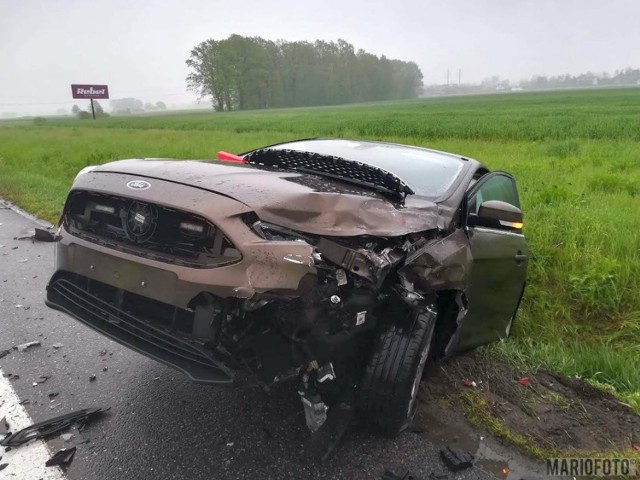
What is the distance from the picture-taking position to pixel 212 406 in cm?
265

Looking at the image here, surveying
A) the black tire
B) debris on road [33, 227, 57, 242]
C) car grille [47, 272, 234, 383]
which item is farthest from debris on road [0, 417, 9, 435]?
debris on road [33, 227, 57, 242]

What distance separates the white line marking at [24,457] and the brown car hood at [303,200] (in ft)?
4.21

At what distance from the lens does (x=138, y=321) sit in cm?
227

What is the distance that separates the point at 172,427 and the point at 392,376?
1.12 meters

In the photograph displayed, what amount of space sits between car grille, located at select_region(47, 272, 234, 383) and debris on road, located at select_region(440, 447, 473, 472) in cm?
108

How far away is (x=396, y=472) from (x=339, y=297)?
839mm

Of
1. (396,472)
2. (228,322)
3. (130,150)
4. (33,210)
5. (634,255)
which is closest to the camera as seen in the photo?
(228,322)

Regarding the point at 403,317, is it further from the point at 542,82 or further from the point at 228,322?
the point at 542,82

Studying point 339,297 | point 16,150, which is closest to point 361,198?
point 339,297

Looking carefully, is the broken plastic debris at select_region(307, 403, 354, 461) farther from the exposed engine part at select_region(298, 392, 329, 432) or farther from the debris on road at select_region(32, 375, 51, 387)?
the debris on road at select_region(32, 375, 51, 387)

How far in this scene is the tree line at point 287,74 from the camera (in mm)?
83500

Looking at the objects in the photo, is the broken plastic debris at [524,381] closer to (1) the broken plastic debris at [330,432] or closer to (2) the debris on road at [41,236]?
(1) the broken plastic debris at [330,432]

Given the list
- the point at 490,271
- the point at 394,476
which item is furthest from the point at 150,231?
the point at 490,271

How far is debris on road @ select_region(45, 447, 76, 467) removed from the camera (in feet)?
7.17
